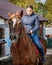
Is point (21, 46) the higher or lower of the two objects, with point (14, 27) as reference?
lower

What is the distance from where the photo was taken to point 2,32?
1973 cm

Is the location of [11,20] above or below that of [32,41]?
above

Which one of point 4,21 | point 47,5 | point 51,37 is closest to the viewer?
point 4,21

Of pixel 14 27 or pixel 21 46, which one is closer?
pixel 14 27

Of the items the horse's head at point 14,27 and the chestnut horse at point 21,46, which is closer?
the horse's head at point 14,27

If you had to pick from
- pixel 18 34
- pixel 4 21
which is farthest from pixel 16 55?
pixel 4 21

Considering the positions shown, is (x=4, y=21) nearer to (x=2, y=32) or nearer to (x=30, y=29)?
(x=2, y=32)

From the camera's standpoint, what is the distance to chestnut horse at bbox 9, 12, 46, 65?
27.9 ft

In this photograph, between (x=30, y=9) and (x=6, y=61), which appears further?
(x=6, y=61)

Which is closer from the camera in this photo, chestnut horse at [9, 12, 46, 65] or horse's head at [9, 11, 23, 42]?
horse's head at [9, 11, 23, 42]

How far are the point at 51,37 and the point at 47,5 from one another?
69.8 feet

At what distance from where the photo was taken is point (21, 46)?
29.5 ft

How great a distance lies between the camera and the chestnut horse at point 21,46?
8516 mm

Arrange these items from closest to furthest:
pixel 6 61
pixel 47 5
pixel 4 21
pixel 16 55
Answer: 1. pixel 16 55
2. pixel 6 61
3. pixel 4 21
4. pixel 47 5
